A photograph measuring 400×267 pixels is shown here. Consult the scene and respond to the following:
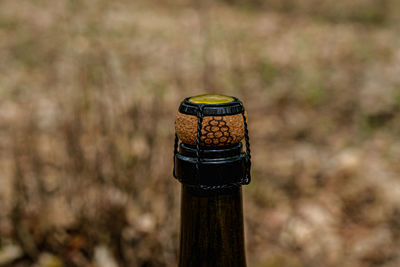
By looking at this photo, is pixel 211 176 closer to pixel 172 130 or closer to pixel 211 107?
pixel 211 107

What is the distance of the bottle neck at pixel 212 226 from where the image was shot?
0.77m

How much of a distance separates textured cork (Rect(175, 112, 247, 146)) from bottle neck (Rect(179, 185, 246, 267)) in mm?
105

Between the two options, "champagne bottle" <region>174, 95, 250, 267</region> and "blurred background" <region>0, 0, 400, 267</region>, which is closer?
"champagne bottle" <region>174, 95, 250, 267</region>

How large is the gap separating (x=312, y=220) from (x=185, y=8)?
4015 millimetres

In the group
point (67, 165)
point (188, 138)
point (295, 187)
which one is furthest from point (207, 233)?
point (295, 187)

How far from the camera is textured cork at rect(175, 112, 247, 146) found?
687 millimetres

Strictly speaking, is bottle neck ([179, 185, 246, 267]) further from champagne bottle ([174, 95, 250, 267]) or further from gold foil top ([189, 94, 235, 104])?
gold foil top ([189, 94, 235, 104])

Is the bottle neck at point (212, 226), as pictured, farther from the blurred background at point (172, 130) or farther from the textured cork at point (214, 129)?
the blurred background at point (172, 130)

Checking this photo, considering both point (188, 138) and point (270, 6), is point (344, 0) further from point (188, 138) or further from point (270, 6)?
point (188, 138)

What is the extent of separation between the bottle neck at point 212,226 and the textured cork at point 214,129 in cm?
11

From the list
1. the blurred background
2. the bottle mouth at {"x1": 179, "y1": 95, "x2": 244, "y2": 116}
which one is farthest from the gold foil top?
the blurred background

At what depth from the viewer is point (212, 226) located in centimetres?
78

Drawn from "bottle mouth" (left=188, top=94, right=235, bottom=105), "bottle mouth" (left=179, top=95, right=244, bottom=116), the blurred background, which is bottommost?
the blurred background

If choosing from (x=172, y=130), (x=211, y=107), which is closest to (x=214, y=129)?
(x=211, y=107)
